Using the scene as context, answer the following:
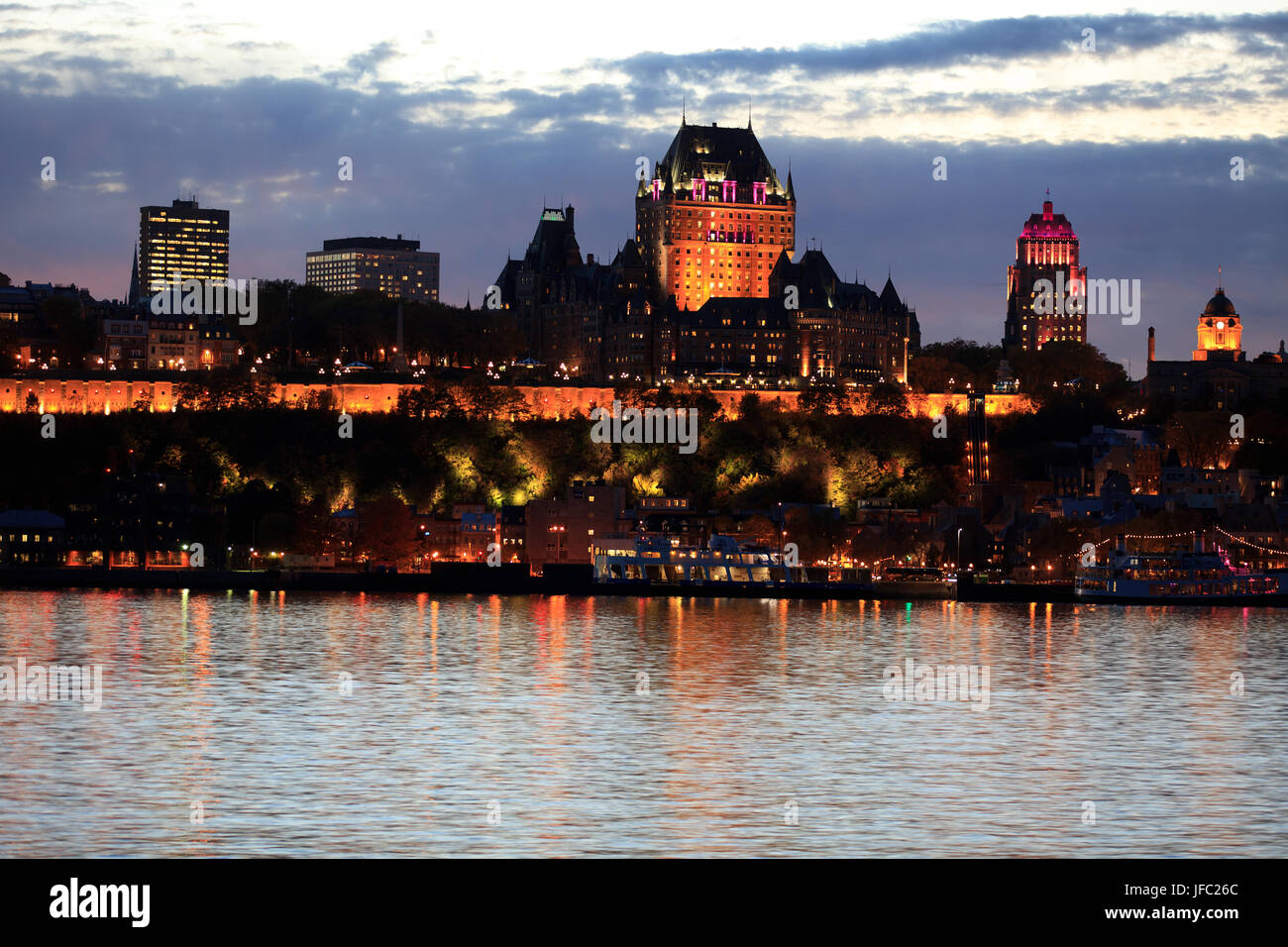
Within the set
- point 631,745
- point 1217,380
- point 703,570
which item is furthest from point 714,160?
point 631,745

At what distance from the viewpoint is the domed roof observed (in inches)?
7175

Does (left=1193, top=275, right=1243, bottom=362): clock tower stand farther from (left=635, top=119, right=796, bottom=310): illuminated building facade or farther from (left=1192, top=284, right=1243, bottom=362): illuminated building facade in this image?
(left=635, top=119, right=796, bottom=310): illuminated building facade

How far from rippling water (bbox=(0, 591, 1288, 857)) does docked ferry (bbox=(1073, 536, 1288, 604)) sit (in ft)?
66.2

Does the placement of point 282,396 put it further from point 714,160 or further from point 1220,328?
point 1220,328

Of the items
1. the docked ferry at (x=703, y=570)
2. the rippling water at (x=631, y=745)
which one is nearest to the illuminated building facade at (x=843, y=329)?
the docked ferry at (x=703, y=570)

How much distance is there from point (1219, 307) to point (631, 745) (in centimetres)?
15623

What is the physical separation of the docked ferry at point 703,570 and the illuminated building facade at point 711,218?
236 ft

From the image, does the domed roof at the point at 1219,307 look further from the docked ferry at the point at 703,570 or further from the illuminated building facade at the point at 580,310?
the docked ferry at the point at 703,570

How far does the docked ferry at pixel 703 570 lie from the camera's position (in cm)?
9469

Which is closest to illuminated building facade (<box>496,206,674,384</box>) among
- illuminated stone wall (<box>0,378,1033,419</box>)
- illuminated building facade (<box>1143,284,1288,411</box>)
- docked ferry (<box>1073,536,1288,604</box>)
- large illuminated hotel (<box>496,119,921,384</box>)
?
large illuminated hotel (<box>496,119,921,384</box>)

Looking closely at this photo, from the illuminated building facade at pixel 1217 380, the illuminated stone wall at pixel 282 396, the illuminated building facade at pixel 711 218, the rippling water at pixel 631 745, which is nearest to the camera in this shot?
A: the rippling water at pixel 631 745

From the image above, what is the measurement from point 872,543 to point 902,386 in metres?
41.5
